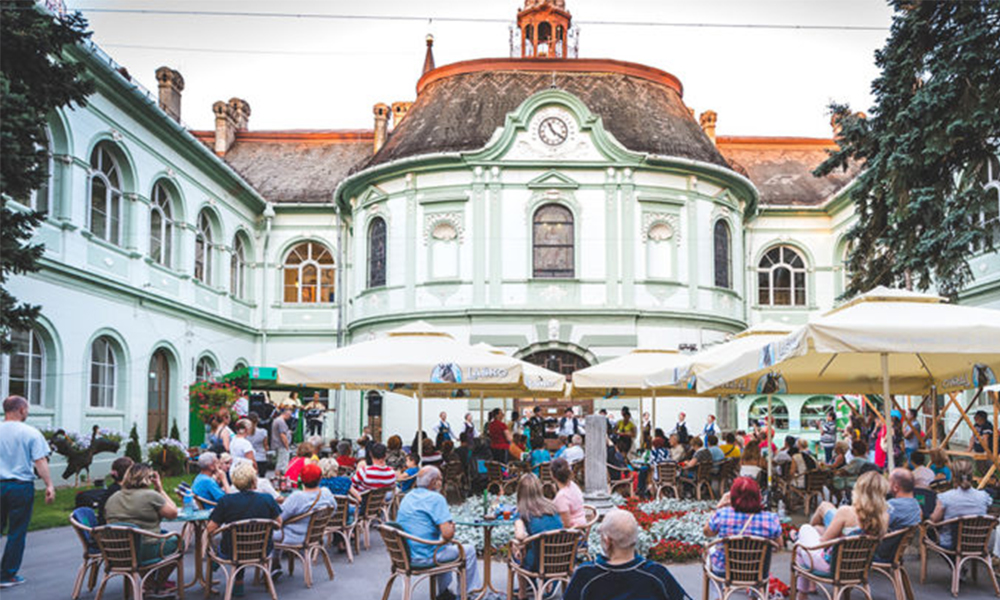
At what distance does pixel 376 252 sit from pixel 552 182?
627cm

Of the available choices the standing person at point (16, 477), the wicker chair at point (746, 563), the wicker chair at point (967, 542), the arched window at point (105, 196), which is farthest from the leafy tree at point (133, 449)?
the wicker chair at point (967, 542)

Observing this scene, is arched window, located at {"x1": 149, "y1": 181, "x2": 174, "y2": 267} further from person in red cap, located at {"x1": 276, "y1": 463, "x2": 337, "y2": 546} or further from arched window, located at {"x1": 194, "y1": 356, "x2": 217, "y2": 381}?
person in red cap, located at {"x1": 276, "y1": 463, "x2": 337, "y2": 546}

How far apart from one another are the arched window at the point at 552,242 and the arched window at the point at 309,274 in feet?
29.5

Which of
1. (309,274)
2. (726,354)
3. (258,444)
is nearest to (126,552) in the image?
(258,444)

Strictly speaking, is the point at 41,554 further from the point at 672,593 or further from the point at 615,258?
the point at 615,258

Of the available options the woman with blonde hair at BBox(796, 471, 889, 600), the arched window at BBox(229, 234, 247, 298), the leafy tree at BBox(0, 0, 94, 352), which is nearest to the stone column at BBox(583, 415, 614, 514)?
the woman with blonde hair at BBox(796, 471, 889, 600)

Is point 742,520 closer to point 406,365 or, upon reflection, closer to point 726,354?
point 406,365

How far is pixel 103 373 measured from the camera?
844 inches

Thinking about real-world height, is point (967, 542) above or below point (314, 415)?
below

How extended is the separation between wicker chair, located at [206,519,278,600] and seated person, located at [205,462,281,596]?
72 mm

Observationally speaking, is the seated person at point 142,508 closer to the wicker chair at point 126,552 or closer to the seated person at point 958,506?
the wicker chair at point 126,552

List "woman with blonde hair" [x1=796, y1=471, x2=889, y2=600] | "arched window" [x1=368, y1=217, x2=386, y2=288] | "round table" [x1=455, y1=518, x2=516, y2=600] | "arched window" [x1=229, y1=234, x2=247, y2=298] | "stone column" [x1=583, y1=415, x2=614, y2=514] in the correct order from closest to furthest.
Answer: "woman with blonde hair" [x1=796, y1=471, x2=889, y2=600], "round table" [x1=455, y1=518, x2=516, y2=600], "stone column" [x1=583, y1=415, x2=614, y2=514], "arched window" [x1=368, y1=217, x2=386, y2=288], "arched window" [x1=229, y1=234, x2=247, y2=298]

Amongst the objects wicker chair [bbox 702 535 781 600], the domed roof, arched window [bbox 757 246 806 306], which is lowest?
wicker chair [bbox 702 535 781 600]

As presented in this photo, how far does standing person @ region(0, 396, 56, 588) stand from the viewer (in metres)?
9.15
